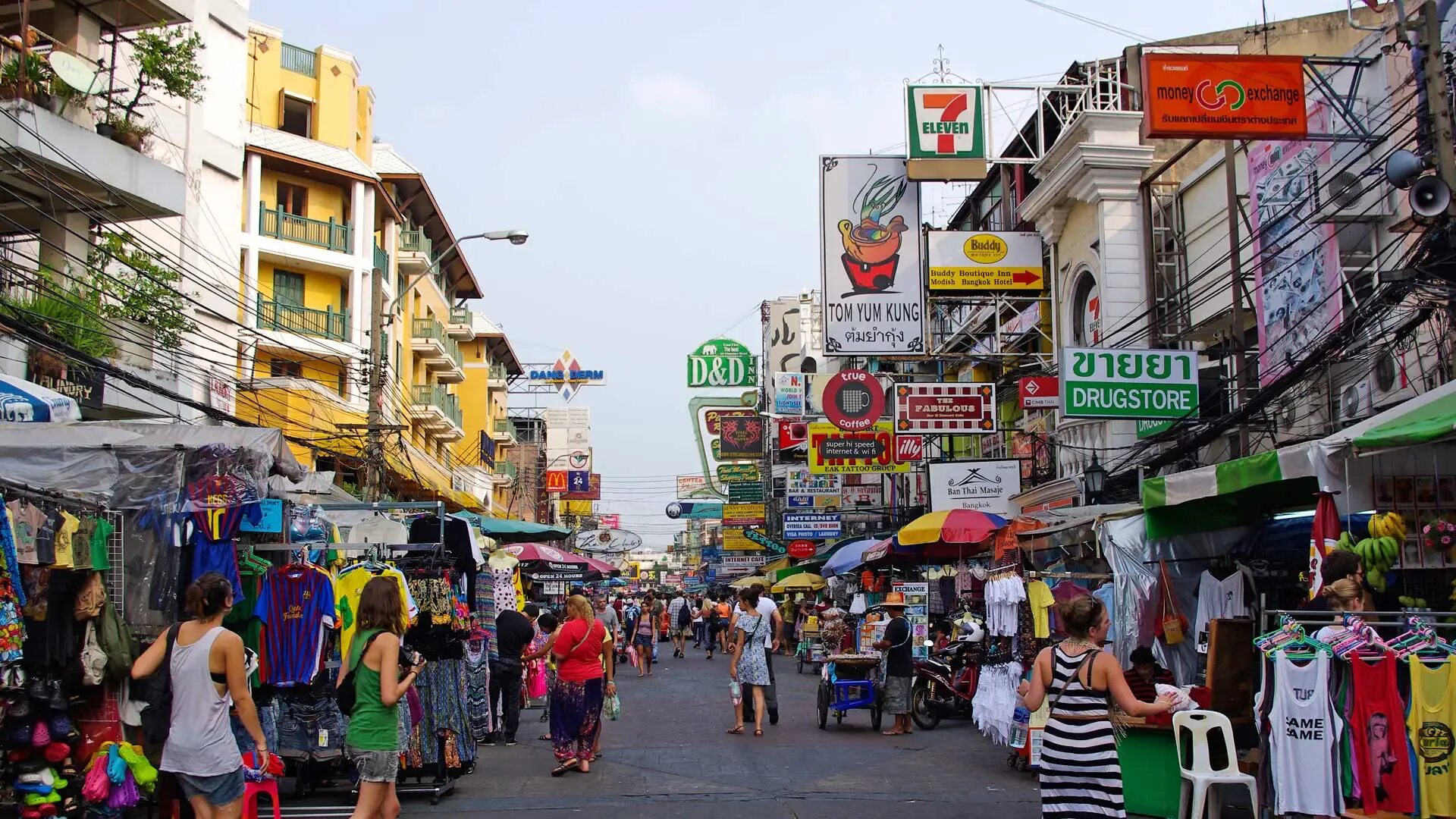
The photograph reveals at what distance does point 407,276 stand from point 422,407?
4.96m

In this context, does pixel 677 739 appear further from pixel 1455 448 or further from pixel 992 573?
pixel 1455 448

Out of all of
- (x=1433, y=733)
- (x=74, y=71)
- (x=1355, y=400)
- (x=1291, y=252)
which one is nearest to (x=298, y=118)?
(x=74, y=71)

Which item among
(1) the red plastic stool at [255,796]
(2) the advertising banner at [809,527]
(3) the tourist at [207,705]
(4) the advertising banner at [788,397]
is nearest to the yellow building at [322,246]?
(2) the advertising banner at [809,527]

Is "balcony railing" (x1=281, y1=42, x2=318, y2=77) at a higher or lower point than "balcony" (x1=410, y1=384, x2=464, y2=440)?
higher

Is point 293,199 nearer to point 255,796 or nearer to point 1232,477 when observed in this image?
point 255,796

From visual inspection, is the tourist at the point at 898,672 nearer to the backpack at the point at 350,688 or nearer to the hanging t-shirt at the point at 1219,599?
the hanging t-shirt at the point at 1219,599

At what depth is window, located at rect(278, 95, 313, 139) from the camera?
40.5 metres

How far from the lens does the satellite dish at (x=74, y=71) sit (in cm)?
1966

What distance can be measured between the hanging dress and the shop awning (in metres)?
3.98

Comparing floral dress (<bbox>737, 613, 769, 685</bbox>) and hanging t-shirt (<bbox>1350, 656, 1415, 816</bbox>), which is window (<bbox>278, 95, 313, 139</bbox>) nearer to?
floral dress (<bbox>737, 613, 769, 685</bbox>)

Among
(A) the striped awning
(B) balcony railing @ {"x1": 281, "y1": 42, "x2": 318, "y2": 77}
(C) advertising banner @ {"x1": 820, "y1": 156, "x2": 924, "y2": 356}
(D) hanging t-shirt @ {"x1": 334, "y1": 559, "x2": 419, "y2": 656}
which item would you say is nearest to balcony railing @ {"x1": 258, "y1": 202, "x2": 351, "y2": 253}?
(B) balcony railing @ {"x1": 281, "y1": 42, "x2": 318, "y2": 77}

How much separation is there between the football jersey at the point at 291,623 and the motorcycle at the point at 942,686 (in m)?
9.11

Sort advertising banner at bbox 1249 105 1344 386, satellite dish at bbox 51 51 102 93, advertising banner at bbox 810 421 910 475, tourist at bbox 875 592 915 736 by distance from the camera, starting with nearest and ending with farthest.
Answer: advertising banner at bbox 1249 105 1344 386
tourist at bbox 875 592 915 736
satellite dish at bbox 51 51 102 93
advertising banner at bbox 810 421 910 475

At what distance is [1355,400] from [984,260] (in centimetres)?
991
